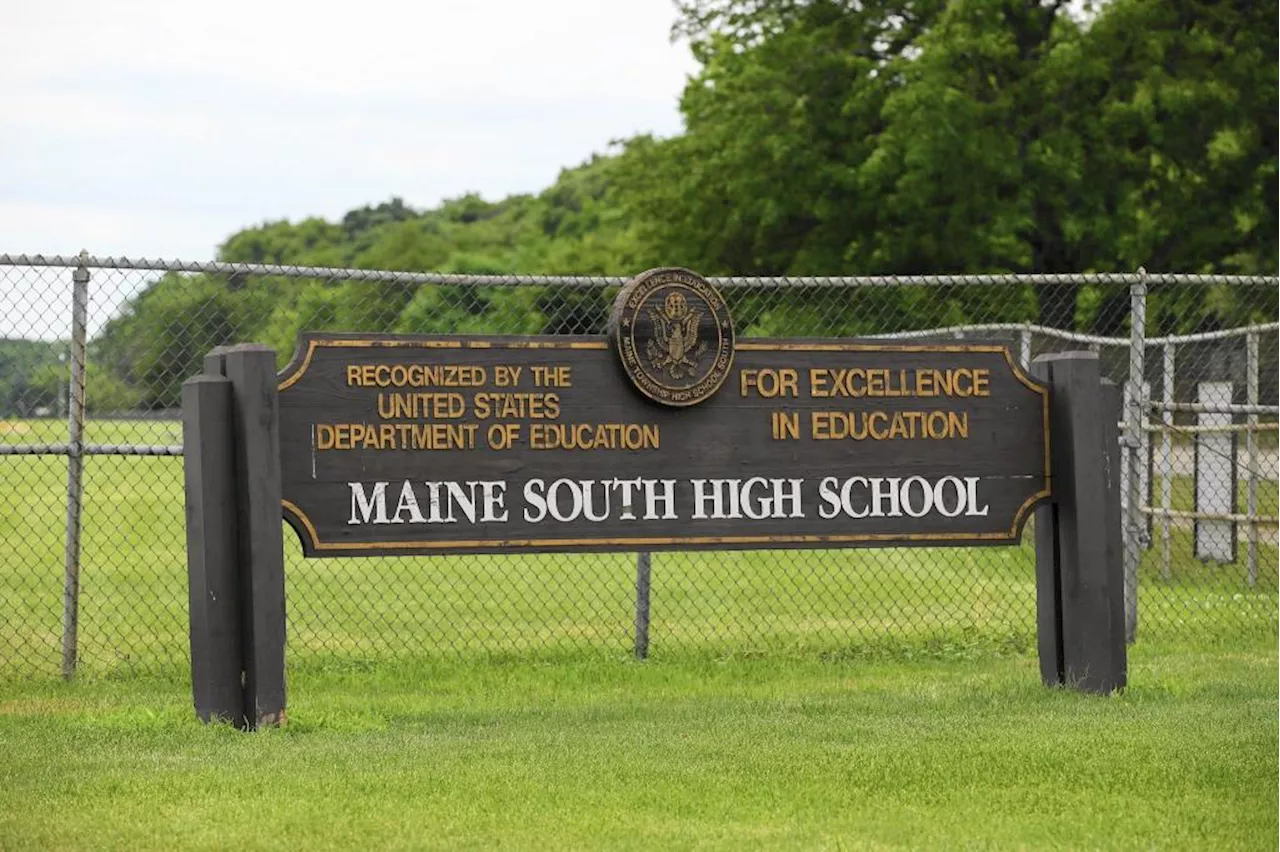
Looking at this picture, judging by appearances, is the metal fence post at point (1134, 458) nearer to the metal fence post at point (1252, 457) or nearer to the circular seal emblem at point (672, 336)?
the circular seal emblem at point (672, 336)

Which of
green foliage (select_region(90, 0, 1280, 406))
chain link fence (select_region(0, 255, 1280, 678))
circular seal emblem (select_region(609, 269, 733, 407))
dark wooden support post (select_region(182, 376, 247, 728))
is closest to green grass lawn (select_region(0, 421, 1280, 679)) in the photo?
chain link fence (select_region(0, 255, 1280, 678))

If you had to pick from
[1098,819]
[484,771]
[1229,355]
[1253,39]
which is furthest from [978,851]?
[1253,39]

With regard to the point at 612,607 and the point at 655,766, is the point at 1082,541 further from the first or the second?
the point at 612,607

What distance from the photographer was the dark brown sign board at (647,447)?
7.86 metres

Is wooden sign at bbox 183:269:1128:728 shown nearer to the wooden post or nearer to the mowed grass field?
the wooden post

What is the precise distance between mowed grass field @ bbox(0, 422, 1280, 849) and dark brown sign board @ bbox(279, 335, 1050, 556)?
2.69 ft

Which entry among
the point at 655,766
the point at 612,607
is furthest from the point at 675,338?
the point at 612,607

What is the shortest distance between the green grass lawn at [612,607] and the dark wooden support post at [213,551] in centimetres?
207

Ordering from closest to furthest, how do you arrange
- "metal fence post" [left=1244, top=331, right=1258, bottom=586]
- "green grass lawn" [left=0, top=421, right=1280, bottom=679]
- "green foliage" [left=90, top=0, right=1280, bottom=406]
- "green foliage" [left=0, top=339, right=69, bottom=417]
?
"green foliage" [left=0, top=339, right=69, bottom=417], "green grass lawn" [left=0, top=421, right=1280, bottom=679], "metal fence post" [left=1244, top=331, right=1258, bottom=586], "green foliage" [left=90, top=0, right=1280, bottom=406]

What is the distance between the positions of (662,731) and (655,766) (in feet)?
3.12

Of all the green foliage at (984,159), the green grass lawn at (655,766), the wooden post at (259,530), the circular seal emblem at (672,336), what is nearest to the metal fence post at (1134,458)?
the green grass lawn at (655,766)

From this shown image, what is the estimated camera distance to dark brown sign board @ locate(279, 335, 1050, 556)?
25.8 feet

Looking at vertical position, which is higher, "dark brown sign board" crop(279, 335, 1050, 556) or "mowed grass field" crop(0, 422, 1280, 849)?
"dark brown sign board" crop(279, 335, 1050, 556)

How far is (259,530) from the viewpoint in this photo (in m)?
7.54
